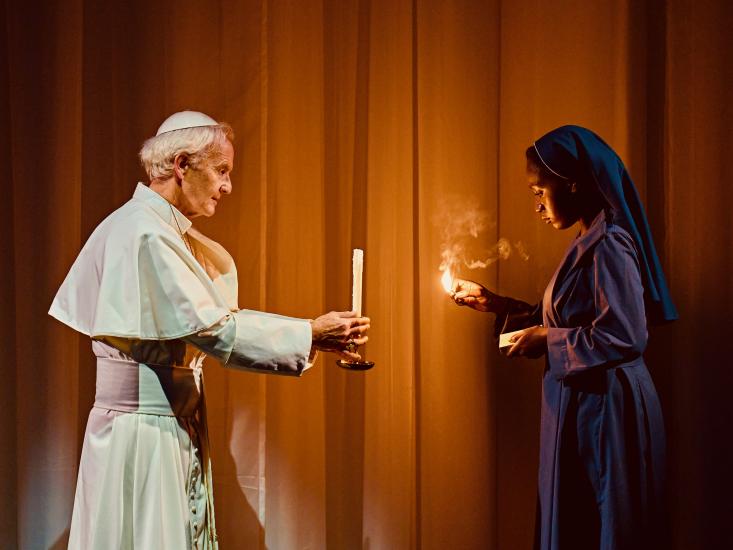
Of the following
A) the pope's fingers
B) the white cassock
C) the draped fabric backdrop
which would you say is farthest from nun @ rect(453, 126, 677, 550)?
the white cassock

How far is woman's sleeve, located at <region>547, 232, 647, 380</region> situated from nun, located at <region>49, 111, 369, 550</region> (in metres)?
0.67

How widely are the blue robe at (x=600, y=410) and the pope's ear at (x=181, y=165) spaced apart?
1.22 meters

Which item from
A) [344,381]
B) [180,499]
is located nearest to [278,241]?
[344,381]

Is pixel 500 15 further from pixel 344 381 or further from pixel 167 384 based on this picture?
pixel 167 384

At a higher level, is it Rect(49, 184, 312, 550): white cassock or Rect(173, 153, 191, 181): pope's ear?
Rect(173, 153, 191, 181): pope's ear

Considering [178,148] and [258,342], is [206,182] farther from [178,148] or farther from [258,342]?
[258,342]

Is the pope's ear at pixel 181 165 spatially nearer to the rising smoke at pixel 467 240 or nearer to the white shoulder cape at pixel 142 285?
the white shoulder cape at pixel 142 285

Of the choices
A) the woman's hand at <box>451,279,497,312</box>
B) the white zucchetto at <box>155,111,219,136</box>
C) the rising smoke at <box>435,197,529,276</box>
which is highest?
the white zucchetto at <box>155,111,219,136</box>

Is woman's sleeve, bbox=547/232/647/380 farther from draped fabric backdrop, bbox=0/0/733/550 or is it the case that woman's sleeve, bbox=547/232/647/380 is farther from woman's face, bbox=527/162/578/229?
draped fabric backdrop, bbox=0/0/733/550

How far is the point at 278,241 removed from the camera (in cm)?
285

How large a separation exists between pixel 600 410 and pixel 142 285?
1.40 meters

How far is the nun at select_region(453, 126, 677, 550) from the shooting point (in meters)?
2.01

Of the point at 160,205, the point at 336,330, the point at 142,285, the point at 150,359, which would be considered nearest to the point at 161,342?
the point at 150,359

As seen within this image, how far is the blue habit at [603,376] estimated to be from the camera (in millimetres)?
2002
